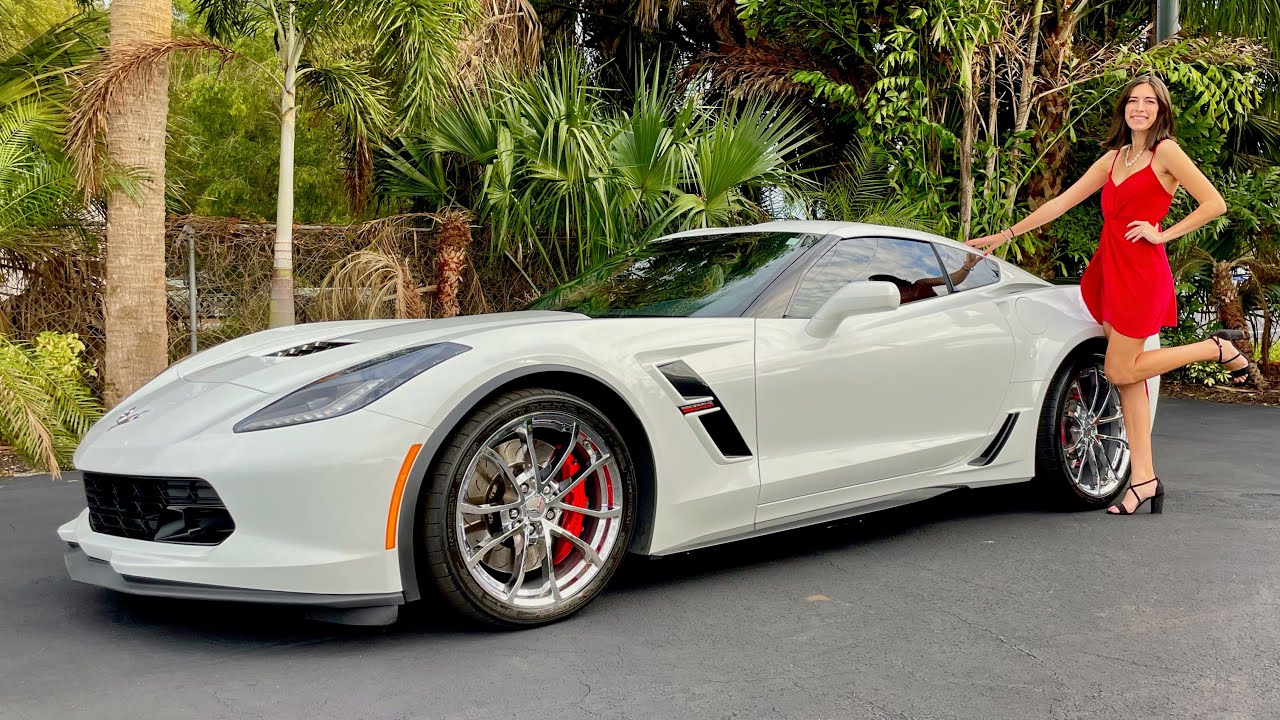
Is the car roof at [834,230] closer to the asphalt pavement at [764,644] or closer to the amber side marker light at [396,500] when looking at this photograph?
the asphalt pavement at [764,644]

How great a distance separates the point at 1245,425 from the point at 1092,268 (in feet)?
14.3

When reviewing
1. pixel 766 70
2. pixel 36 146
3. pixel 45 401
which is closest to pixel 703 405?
pixel 45 401

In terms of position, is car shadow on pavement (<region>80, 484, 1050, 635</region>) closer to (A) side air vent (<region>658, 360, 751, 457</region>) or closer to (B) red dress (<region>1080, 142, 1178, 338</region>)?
(A) side air vent (<region>658, 360, 751, 457</region>)

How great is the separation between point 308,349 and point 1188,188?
→ 3.91 m

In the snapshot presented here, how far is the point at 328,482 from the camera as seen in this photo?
3256mm

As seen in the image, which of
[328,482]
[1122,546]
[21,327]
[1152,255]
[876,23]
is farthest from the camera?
[876,23]

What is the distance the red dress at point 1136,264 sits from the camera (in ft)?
17.3

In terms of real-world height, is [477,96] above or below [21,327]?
above

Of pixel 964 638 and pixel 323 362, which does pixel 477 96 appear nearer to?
pixel 323 362

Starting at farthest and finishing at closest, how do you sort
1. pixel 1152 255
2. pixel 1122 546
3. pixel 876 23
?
1. pixel 876 23
2. pixel 1152 255
3. pixel 1122 546

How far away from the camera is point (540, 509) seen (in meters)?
3.70

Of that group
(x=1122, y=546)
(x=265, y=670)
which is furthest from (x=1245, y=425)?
(x=265, y=670)

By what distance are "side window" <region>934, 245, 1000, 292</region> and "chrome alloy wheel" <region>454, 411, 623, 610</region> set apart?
2.17 metres

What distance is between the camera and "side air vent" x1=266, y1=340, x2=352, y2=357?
152 inches
